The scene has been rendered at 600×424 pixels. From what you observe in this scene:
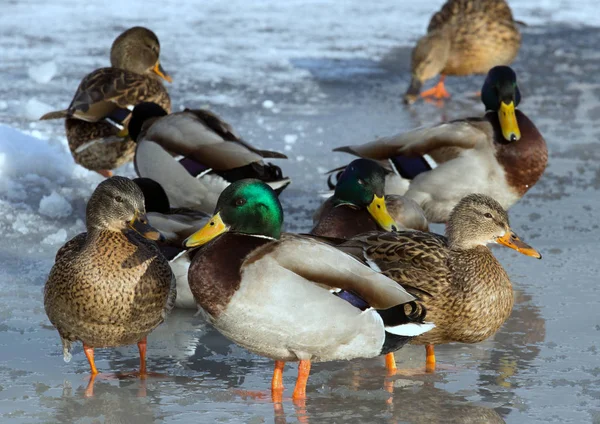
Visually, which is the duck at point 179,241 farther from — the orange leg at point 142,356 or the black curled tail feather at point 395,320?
the black curled tail feather at point 395,320

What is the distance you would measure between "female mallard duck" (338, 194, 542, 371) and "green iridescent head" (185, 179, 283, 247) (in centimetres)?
47

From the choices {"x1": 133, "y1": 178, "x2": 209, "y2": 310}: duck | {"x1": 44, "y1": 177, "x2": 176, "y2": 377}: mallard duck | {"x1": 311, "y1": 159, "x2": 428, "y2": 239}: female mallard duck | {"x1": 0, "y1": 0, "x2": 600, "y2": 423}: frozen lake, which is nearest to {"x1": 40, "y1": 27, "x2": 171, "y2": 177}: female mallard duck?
{"x1": 0, "y1": 0, "x2": 600, "y2": 423}: frozen lake

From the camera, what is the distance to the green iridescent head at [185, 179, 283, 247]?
147 inches

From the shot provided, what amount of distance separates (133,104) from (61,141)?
0.87m

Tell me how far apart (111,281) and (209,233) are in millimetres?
399

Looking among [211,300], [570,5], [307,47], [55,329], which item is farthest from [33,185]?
[570,5]

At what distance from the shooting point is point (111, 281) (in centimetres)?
384

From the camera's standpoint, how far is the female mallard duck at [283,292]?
11.6 ft

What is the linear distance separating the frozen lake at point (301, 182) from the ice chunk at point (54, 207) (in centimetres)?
1

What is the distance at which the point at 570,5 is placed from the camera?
13.3 metres

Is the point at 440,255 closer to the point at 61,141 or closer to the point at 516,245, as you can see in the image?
the point at 516,245

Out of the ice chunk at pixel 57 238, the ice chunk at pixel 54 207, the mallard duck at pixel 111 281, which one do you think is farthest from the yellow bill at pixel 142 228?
the ice chunk at pixel 54 207

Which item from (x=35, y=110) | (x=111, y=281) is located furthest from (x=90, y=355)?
(x=35, y=110)

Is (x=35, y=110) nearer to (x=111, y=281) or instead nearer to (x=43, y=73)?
(x=43, y=73)
